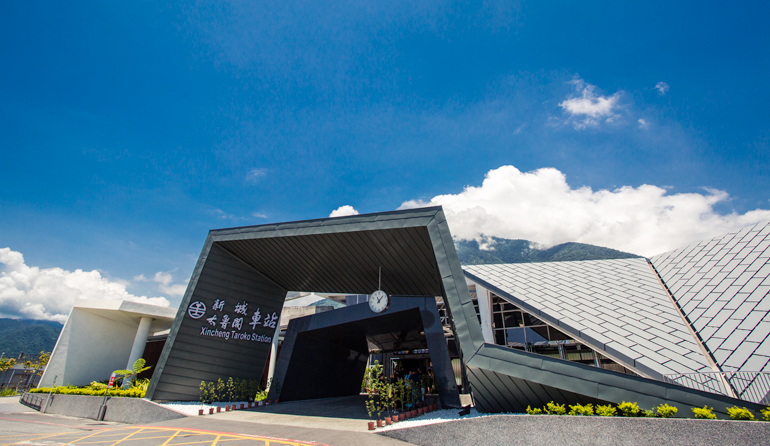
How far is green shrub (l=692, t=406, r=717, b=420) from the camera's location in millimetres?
6457

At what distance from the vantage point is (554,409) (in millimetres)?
7652

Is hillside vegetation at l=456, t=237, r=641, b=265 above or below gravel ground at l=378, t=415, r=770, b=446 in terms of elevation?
above

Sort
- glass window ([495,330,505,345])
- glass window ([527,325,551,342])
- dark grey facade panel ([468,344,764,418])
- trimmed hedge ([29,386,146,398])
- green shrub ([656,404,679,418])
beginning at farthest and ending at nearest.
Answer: glass window ([495,330,505,345]), glass window ([527,325,551,342]), trimmed hedge ([29,386,146,398]), dark grey facade panel ([468,344,764,418]), green shrub ([656,404,679,418])

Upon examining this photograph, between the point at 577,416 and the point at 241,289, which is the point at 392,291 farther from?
the point at 577,416

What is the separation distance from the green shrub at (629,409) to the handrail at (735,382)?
674 cm

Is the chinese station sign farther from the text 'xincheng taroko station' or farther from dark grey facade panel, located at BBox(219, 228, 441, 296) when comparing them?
dark grey facade panel, located at BBox(219, 228, 441, 296)

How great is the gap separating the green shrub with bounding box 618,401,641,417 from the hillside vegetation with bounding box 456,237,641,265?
133688mm

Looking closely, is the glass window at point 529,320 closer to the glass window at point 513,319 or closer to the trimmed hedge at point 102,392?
the glass window at point 513,319

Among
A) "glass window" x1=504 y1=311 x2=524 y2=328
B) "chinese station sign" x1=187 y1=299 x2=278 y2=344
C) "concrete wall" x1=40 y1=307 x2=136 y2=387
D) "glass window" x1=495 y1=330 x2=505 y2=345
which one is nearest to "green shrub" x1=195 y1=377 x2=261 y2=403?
"chinese station sign" x1=187 y1=299 x2=278 y2=344

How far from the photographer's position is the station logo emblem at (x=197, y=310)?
14.4 metres

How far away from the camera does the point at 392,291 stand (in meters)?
15.7

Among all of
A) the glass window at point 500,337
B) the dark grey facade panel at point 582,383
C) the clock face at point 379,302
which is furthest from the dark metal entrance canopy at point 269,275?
the glass window at point 500,337

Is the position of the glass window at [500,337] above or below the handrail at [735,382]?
above

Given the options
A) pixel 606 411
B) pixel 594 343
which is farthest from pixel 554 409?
pixel 594 343
